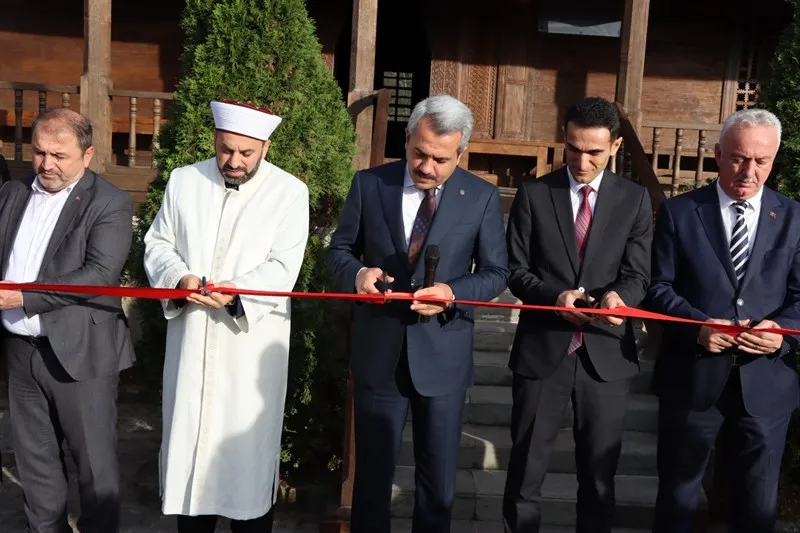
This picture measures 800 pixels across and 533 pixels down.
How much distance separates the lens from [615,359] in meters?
3.77

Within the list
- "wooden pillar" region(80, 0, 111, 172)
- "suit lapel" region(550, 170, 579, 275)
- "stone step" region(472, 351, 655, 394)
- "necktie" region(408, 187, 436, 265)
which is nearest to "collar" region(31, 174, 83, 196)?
"necktie" region(408, 187, 436, 265)

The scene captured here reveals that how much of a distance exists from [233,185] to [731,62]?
9781mm

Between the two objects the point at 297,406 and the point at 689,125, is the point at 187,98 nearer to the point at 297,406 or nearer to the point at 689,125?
the point at 297,406

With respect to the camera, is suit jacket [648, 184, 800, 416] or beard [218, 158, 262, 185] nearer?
suit jacket [648, 184, 800, 416]

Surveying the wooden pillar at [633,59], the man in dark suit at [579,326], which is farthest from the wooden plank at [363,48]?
the man in dark suit at [579,326]

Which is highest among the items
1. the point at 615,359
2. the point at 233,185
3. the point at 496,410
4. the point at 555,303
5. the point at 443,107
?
the point at 443,107

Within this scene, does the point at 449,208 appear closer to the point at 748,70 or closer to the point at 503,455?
the point at 503,455

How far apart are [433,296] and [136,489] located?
3051 millimetres

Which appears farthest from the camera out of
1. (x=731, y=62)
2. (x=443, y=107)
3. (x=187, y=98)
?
(x=731, y=62)

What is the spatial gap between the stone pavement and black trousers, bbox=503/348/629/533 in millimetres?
1798

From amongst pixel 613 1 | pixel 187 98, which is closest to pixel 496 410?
pixel 187 98

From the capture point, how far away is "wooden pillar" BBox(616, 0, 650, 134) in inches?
356

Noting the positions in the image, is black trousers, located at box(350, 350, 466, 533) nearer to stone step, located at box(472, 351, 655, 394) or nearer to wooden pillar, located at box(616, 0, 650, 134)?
stone step, located at box(472, 351, 655, 394)

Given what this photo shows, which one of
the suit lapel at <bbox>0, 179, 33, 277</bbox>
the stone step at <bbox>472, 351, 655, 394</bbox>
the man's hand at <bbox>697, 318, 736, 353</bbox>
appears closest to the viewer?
the man's hand at <bbox>697, 318, 736, 353</bbox>
